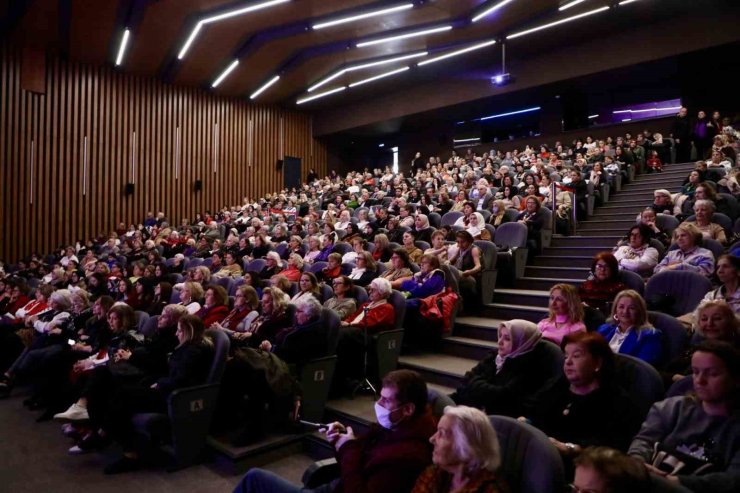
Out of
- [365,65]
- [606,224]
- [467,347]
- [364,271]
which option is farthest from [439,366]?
[365,65]

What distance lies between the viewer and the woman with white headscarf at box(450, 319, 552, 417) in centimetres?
207

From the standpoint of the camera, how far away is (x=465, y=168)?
10.1 m

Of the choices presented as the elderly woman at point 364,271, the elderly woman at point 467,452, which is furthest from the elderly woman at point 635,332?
the elderly woman at point 364,271

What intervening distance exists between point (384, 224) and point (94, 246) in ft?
20.1

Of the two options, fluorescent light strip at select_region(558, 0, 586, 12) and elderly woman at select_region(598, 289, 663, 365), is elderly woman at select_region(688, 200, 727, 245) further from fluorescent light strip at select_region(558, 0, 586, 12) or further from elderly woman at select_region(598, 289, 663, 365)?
fluorescent light strip at select_region(558, 0, 586, 12)

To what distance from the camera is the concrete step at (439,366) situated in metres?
3.12

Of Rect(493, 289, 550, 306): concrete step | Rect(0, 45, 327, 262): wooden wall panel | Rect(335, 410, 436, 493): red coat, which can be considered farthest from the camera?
Rect(0, 45, 327, 262): wooden wall panel

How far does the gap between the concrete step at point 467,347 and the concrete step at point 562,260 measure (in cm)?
164

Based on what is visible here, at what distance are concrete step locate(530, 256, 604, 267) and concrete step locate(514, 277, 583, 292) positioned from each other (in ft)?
1.52

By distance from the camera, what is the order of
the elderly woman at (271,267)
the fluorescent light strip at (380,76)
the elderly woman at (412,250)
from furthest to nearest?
the fluorescent light strip at (380,76)
the elderly woman at (271,267)
the elderly woman at (412,250)

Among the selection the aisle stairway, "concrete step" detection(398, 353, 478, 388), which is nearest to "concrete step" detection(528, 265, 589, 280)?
the aisle stairway

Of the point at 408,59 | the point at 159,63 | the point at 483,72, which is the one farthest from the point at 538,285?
the point at 159,63

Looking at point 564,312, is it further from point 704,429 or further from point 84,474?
point 84,474

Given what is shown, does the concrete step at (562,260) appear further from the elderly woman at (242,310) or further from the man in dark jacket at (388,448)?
the man in dark jacket at (388,448)
